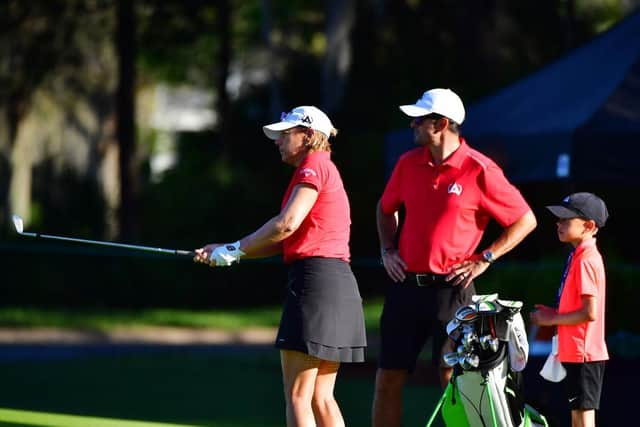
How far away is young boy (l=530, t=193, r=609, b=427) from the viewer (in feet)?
22.5

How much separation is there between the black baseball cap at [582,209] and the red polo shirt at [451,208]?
357mm

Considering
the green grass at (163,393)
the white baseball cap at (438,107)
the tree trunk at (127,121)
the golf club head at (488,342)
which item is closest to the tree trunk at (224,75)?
the tree trunk at (127,121)

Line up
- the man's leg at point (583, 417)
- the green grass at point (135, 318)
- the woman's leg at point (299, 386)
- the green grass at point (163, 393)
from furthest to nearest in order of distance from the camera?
the green grass at point (135, 318) → the green grass at point (163, 393) → the man's leg at point (583, 417) → the woman's leg at point (299, 386)

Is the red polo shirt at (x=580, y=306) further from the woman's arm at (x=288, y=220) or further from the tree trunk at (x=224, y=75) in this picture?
the tree trunk at (x=224, y=75)

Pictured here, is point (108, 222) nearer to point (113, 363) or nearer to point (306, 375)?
point (113, 363)

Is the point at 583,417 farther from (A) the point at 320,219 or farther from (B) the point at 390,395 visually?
(A) the point at 320,219

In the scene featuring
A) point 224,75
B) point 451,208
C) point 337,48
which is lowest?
point 451,208

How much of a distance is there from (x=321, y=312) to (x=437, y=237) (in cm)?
103

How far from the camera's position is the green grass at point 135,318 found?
17719 mm

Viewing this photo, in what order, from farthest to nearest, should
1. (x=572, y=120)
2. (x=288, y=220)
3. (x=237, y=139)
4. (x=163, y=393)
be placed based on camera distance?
(x=237, y=139)
(x=163, y=393)
(x=572, y=120)
(x=288, y=220)

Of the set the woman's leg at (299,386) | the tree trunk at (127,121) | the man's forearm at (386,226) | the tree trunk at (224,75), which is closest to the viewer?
the woman's leg at (299,386)

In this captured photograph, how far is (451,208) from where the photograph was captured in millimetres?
7246

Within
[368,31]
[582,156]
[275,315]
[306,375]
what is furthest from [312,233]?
[368,31]

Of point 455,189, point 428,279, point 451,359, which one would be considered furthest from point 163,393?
point 451,359
